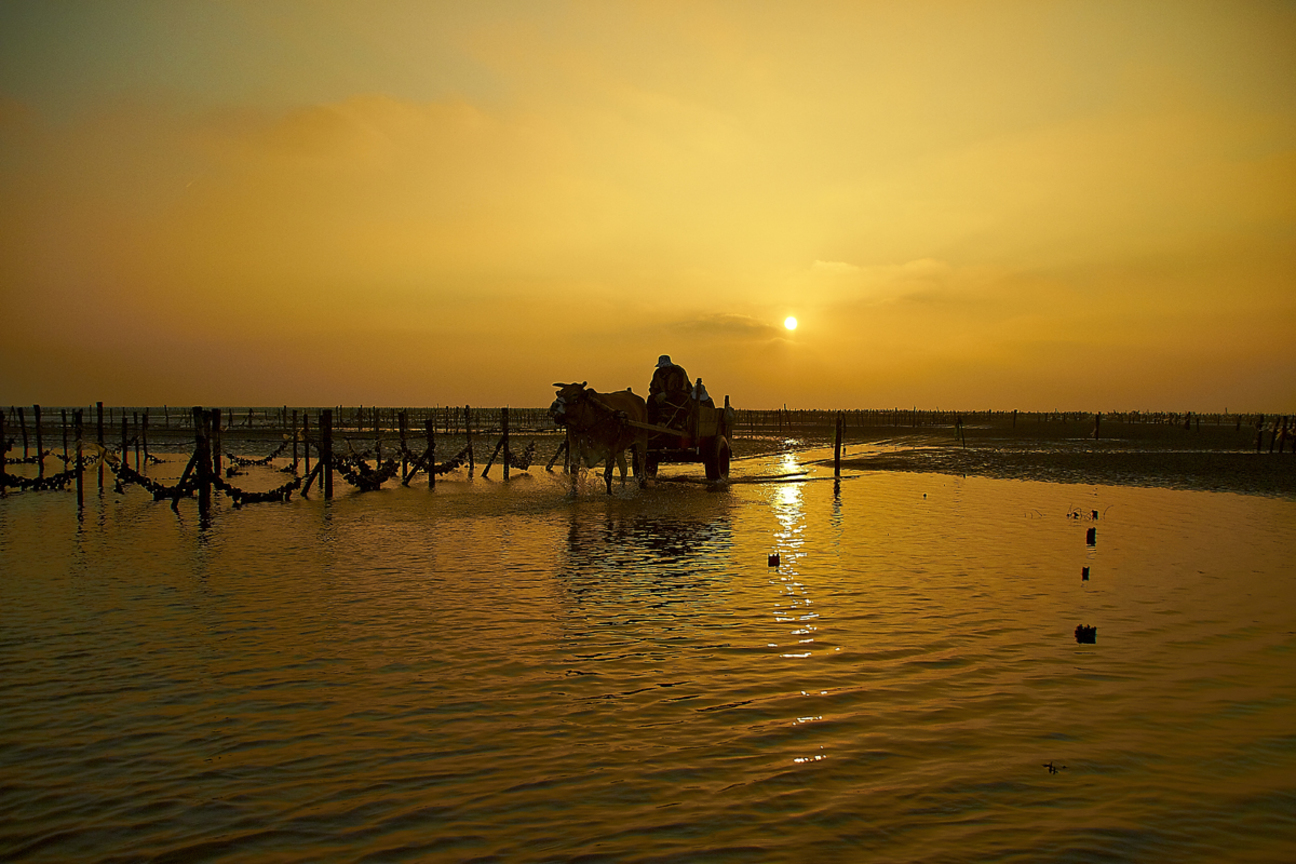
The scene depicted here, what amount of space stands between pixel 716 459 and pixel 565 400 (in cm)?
712

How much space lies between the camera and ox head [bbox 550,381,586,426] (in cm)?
2064

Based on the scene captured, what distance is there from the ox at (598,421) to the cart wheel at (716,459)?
3682 millimetres

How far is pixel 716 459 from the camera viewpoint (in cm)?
2630

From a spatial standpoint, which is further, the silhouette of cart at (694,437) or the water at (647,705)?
the silhouette of cart at (694,437)

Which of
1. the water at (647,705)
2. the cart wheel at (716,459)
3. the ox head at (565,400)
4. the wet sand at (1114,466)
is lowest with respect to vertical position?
the water at (647,705)

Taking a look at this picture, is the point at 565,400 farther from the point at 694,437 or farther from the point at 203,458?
the point at 203,458

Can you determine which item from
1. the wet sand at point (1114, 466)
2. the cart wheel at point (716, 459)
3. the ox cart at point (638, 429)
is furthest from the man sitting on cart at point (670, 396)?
the wet sand at point (1114, 466)

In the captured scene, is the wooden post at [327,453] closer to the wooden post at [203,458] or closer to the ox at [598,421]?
the wooden post at [203,458]

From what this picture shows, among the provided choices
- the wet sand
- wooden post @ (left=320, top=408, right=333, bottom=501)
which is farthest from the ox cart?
the wet sand

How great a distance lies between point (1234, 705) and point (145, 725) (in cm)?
806

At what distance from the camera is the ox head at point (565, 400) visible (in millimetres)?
20641

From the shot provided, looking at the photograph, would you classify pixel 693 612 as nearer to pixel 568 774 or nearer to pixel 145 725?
pixel 568 774

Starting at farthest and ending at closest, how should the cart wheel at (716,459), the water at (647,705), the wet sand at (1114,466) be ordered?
the wet sand at (1114,466), the cart wheel at (716,459), the water at (647,705)

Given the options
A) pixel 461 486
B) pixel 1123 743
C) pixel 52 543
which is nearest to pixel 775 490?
pixel 461 486
